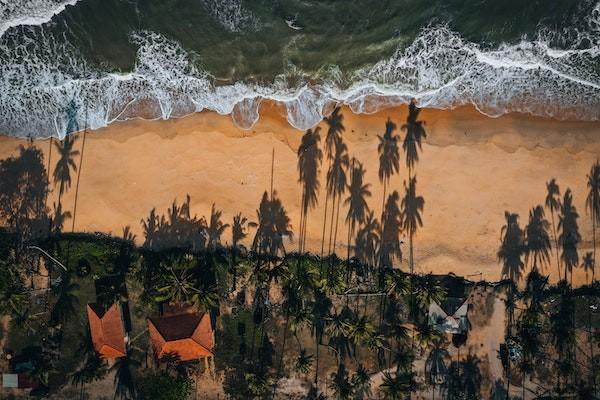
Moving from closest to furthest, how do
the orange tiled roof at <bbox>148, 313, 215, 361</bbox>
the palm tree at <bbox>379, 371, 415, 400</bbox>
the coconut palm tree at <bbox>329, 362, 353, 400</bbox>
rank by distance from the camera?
1. the orange tiled roof at <bbox>148, 313, 215, 361</bbox>
2. the palm tree at <bbox>379, 371, 415, 400</bbox>
3. the coconut palm tree at <bbox>329, 362, 353, 400</bbox>

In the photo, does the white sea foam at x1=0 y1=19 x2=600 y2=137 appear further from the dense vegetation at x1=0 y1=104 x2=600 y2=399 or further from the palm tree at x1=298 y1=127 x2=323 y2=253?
the dense vegetation at x1=0 y1=104 x2=600 y2=399

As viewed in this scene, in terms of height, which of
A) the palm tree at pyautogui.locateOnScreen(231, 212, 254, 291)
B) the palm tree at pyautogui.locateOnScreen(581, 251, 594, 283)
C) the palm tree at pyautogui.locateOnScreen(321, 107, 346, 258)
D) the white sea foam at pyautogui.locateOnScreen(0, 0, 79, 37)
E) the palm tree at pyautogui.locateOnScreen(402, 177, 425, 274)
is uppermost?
the white sea foam at pyautogui.locateOnScreen(0, 0, 79, 37)

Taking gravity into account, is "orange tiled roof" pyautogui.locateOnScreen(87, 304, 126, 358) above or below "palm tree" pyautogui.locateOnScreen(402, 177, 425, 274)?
below

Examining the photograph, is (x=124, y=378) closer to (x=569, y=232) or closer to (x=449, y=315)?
(x=449, y=315)

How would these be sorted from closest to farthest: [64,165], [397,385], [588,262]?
[397,385]
[588,262]
[64,165]

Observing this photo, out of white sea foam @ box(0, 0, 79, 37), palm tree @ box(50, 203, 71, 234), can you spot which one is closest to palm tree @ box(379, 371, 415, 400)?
palm tree @ box(50, 203, 71, 234)

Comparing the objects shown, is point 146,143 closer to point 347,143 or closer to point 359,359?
point 347,143

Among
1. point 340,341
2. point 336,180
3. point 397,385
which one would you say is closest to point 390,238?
point 336,180
